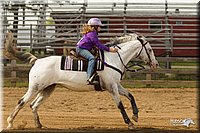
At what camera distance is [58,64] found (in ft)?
32.2

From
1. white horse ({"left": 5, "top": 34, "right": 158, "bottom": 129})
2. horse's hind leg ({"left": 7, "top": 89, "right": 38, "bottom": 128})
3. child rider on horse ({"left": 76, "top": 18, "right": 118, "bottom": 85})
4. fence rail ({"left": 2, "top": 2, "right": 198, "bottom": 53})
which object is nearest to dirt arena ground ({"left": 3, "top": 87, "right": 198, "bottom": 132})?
horse's hind leg ({"left": 7, "top": 89, "right": 38, "bottom": 128})

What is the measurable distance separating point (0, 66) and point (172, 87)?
7.00 meters

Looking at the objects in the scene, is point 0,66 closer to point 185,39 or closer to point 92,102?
point 92,102

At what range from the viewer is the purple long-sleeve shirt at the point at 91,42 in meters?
9.64

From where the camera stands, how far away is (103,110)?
528 inches

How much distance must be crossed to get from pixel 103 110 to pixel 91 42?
160 inches

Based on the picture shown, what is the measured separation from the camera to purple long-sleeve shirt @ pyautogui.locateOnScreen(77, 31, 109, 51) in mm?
9640

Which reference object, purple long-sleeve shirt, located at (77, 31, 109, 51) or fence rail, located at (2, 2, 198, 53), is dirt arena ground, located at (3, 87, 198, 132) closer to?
purple long-sleeve shirt, located at (77, 31, 109, 51)

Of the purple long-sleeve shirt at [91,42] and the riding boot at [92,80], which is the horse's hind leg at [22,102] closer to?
the riding boot at [92,80]

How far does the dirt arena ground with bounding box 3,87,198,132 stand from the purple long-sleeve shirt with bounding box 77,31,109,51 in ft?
5.47

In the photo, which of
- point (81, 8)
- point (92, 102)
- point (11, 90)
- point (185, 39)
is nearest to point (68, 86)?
point (92, 102)

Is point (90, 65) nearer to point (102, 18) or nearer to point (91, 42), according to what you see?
point (91, 42)

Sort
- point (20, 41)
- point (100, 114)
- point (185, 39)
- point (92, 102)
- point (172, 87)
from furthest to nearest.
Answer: point (20, 41)
point (185, 39)
point (172, 87)
point (92, 102)
point (100, 114)

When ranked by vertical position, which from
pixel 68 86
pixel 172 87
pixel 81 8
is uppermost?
pixel 81 8
